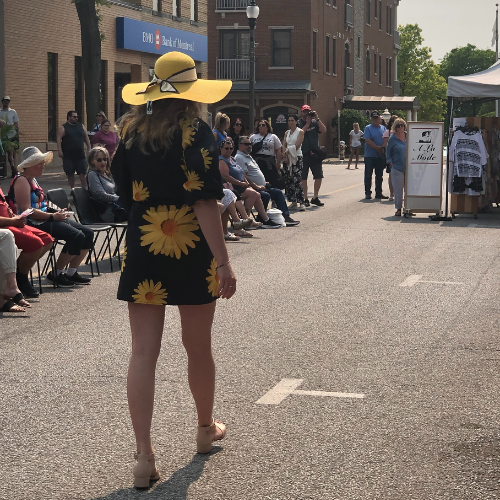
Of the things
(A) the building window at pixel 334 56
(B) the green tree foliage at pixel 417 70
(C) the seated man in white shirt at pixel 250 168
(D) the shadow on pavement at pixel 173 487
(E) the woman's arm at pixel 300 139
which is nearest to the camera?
(D) the shadow on pavement at pixel 173 487

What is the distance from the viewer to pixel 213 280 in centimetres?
451

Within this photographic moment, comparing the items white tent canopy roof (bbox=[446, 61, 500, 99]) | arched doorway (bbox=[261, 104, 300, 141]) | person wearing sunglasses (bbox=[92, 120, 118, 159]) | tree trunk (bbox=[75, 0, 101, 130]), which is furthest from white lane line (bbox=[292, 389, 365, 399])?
arched doorway (bbox=[261, 104, 300, 141])

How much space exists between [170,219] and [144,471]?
1.11 m

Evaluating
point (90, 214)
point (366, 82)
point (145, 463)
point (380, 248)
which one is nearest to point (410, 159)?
point (380, 248)

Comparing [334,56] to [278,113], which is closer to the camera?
[278,113]

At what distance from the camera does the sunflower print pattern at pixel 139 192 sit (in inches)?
174

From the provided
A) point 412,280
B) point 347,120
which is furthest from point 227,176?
point 347,120

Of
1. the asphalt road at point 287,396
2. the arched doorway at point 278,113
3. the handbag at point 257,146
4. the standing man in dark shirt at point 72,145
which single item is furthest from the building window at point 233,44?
the asphalt road at point 287,396

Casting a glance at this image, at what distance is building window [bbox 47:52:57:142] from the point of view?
101ft

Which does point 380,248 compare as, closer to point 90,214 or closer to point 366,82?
point 90,214

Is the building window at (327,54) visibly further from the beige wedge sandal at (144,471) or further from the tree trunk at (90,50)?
the beige wedge sandal at (144,471)

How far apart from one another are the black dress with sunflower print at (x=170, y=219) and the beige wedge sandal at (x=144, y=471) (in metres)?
0.69

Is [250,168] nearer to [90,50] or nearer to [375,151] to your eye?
[375,151]

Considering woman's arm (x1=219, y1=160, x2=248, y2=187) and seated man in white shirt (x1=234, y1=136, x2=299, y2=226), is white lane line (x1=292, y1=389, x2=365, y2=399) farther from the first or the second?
seated man in white shirt (x1=234, y1=136, x2=299, y2=226)
